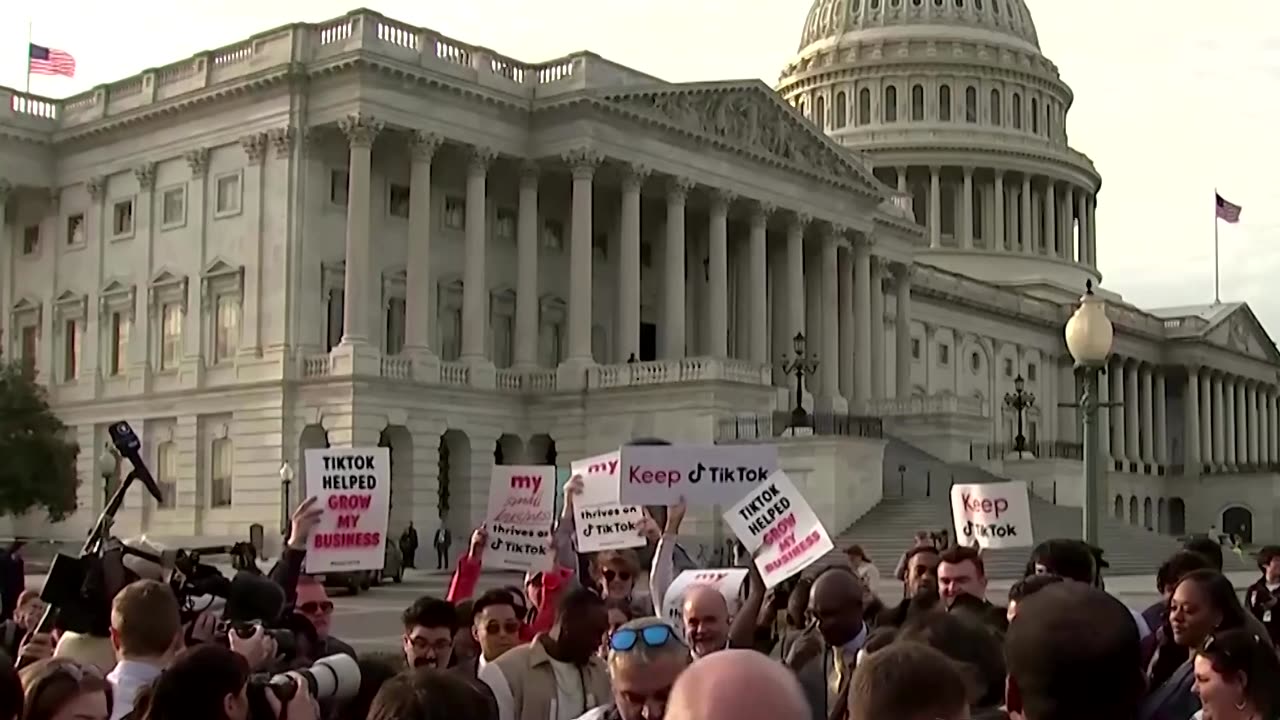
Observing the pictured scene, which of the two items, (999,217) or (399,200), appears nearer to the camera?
(399,200)

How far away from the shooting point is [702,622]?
24.5ft

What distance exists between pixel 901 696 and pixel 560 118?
5134 cm

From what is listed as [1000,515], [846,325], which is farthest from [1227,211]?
[1000,515]

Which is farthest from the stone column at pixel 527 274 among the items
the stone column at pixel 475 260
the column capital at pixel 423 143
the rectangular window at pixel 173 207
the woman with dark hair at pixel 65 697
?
the woman with dark hair at pixel 65 697

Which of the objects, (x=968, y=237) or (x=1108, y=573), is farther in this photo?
(x=968, y=237)

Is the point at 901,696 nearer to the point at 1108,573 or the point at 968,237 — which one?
the point at 1108,573

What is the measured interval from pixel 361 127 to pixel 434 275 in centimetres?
652

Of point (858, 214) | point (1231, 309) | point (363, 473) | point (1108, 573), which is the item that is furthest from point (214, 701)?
point (1231, 309)

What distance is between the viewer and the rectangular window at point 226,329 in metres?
53.7

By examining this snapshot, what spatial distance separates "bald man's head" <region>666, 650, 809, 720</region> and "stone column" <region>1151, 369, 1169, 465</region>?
10609 cm

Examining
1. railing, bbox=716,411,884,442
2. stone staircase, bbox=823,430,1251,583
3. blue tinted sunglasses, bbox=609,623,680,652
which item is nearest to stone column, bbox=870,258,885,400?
railing, bbox=716,411,884,442

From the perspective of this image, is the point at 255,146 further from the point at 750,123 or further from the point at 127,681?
the point at 127,681

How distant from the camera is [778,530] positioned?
39.4 ft

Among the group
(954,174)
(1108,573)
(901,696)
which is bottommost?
(1108,573)
